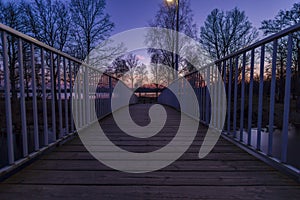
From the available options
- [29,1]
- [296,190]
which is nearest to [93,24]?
[29,1]

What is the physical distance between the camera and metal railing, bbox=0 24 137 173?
1159 millimetres

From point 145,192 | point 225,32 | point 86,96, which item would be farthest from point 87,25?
point 145,192

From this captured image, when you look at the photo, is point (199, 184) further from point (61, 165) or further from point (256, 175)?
point (61, 165)

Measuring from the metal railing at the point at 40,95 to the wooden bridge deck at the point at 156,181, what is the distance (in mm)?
174

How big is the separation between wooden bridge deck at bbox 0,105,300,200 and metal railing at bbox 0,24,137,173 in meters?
0.17

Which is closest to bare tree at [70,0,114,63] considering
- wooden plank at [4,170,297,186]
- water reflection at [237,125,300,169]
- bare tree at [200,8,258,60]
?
bare tree at [200,8,258,60]

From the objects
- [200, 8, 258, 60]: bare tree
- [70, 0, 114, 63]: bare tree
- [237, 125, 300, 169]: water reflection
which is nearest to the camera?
[237, 125, 300, 169]: water reflection

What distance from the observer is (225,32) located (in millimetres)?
10695

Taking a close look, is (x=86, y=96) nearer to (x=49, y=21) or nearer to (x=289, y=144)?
(x=289, y=144)

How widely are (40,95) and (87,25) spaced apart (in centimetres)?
686

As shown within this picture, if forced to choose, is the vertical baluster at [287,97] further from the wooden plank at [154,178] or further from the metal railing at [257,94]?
the wooden plank at [154,178]

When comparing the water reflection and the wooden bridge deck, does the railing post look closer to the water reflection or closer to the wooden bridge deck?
the wooden bridge deck

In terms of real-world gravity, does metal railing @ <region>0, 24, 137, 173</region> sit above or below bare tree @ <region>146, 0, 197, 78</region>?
below

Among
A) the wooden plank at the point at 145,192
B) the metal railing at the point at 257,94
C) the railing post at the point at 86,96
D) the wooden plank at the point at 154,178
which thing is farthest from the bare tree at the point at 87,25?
the wooden plank at the point at 145,192
